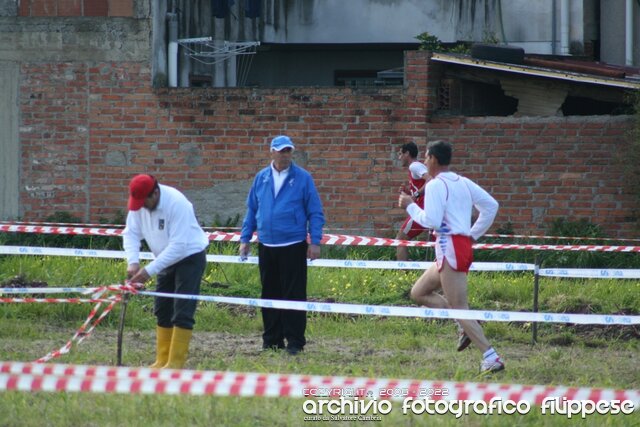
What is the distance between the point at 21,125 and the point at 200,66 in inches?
122

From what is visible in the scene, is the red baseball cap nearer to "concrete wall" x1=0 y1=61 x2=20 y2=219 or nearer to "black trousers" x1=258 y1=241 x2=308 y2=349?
"black trousers" x1=258 y1=241 x2=308 y2=349

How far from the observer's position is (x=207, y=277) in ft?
41.9

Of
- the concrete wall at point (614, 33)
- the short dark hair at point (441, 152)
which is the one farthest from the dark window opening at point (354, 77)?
the short dark hair at point (441, 152)

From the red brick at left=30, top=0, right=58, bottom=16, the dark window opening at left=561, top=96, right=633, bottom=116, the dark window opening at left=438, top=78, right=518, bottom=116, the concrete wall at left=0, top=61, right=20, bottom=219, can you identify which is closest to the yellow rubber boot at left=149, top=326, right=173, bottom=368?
the dark window opening at left=438, top=78, right=518, bottom=116

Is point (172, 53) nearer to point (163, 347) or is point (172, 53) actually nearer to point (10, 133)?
point (10, 133)

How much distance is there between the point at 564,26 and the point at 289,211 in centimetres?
1030

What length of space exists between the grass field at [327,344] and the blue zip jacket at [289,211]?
1.00 m

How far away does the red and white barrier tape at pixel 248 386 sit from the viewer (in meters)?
6.06

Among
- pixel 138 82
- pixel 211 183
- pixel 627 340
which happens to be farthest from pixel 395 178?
pixel 627 340

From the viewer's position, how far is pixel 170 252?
846cm

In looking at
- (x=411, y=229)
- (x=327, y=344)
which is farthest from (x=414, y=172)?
(x=327, y=344)

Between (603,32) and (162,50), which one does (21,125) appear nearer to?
(162,50)

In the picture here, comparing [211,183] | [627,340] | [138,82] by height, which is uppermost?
[138,82]

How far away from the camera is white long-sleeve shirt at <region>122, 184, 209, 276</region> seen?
8.48 metres
